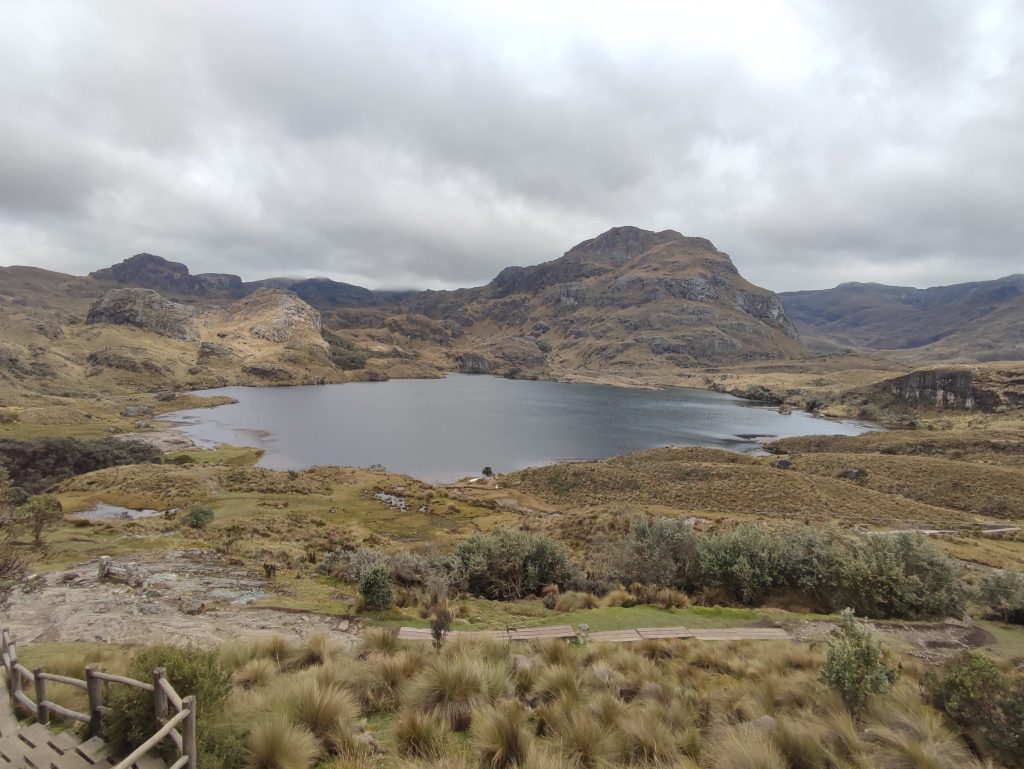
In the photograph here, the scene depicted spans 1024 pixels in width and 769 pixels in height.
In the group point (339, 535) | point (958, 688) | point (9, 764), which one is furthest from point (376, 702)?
point (339, 535)

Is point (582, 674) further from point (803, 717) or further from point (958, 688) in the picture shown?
point (958, 688)

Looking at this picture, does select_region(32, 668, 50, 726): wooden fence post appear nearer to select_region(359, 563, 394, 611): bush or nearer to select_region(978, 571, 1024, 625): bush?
select_region(359, 563, 394, 611): bush

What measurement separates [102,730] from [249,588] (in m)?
9.59

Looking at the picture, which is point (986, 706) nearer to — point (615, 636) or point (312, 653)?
point (615, 636)

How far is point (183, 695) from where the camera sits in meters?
5.13

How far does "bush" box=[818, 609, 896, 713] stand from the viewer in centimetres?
627

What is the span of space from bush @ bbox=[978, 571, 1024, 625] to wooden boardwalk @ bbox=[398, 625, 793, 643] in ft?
20.9

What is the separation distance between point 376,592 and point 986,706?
1080 centimetres

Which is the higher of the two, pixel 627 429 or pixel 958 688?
pixel 958 688

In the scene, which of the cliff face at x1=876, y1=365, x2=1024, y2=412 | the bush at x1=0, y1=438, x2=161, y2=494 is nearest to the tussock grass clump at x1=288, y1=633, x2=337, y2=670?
the bush at x1=0, y1=438, x2=161, y2=494

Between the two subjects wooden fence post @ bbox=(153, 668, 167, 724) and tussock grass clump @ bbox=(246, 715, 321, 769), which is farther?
tussock grass clump @ bbox=(246, 715, 321, 769)

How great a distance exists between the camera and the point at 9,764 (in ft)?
14.2

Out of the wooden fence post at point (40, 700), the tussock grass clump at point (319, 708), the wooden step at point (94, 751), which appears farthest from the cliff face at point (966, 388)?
the wooden fence post at point (40, 700)

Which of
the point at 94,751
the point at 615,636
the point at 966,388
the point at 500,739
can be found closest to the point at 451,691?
the point at 500,739
